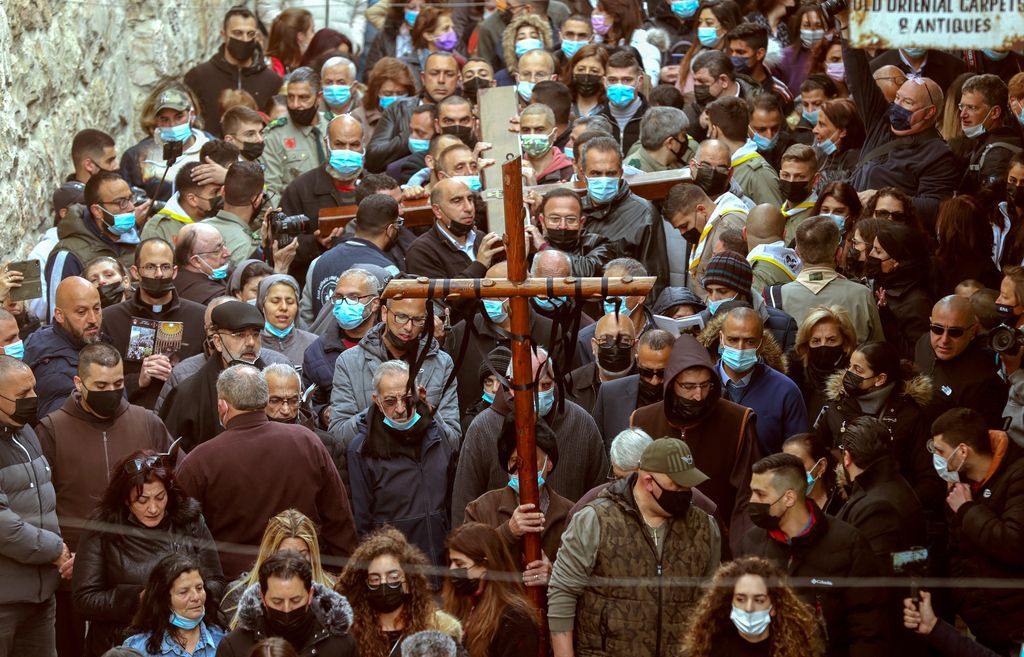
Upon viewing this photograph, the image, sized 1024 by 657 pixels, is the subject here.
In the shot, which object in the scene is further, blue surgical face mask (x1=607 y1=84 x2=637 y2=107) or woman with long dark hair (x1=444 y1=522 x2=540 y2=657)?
blue surgical face mask (x1=607 y1=84 x2=637 y2=107)

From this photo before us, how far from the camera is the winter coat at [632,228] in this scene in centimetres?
1131

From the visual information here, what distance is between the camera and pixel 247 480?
8.93 meters

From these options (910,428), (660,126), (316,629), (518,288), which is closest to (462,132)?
(660,126)

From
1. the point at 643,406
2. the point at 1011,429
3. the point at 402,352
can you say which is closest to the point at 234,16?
the point at 402,352

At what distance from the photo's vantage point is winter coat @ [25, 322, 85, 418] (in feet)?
32.6

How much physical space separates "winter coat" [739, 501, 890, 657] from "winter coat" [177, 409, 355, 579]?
91.5 inches

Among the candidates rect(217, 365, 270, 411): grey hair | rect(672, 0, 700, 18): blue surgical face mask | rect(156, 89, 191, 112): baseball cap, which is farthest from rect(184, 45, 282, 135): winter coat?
rect(217, 365, 270, 411): grey hair

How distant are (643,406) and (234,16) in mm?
7212

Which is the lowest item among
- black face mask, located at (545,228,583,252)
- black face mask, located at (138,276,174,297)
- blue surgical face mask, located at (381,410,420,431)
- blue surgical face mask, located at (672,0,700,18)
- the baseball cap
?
blue surgical face mask, located at (381,410,420,431)

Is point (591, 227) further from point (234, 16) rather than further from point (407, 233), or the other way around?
point (234, 16)

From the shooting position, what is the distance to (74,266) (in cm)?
1137

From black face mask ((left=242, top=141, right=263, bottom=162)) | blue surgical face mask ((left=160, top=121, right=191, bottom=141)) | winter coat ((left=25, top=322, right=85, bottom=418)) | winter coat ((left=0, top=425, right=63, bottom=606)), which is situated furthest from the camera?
black face mask ((left=242, top=141, right=263, bottom=162))

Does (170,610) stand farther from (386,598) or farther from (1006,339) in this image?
(1006,339)

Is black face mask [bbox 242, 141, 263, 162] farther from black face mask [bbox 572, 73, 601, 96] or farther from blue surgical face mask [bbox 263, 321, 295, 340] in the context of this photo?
blue surgical face mask [bbox 263, 321, 295, 340]
